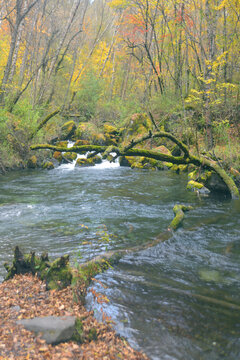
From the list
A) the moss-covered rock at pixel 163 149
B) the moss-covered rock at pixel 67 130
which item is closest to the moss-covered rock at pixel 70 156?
the moss-covered rock at pixel 67 130

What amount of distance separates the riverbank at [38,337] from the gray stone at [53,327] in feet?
0.18

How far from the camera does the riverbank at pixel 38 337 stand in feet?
9.11

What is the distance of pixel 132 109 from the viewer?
75.5 feet

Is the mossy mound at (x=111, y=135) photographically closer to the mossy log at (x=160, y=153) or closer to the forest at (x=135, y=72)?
the forest at (x=135, y=72)

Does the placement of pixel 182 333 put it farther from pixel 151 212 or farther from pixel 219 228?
pixel 151 212

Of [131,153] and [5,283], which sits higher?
[131,153]

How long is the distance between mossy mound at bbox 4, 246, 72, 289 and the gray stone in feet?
2.79

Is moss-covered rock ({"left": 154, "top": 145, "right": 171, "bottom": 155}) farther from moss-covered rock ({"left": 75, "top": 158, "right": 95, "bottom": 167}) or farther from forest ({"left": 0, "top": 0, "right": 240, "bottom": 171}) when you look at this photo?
moss-covered rock ({"left": 75, "top": 158, "right": 95, "bottom": 167})

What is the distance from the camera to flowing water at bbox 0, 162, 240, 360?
133 inches

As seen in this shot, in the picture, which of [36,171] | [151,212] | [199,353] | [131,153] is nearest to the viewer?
[199,353]

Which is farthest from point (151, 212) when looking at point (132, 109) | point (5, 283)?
point (132, 109)

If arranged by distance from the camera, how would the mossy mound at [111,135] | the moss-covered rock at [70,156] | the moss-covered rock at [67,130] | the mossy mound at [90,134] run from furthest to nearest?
the moss-covered rock at [67,130] < the mossy mound at [111,135] < the mossy mound at [90,134] < the moss-covered rock at [70,156]

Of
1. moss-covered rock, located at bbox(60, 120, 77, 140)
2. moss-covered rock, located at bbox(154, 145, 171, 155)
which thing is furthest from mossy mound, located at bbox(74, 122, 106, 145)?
moss-covered rock, located at bbox(154, 145, 171, 155)

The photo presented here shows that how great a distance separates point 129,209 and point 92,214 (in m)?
1.21
